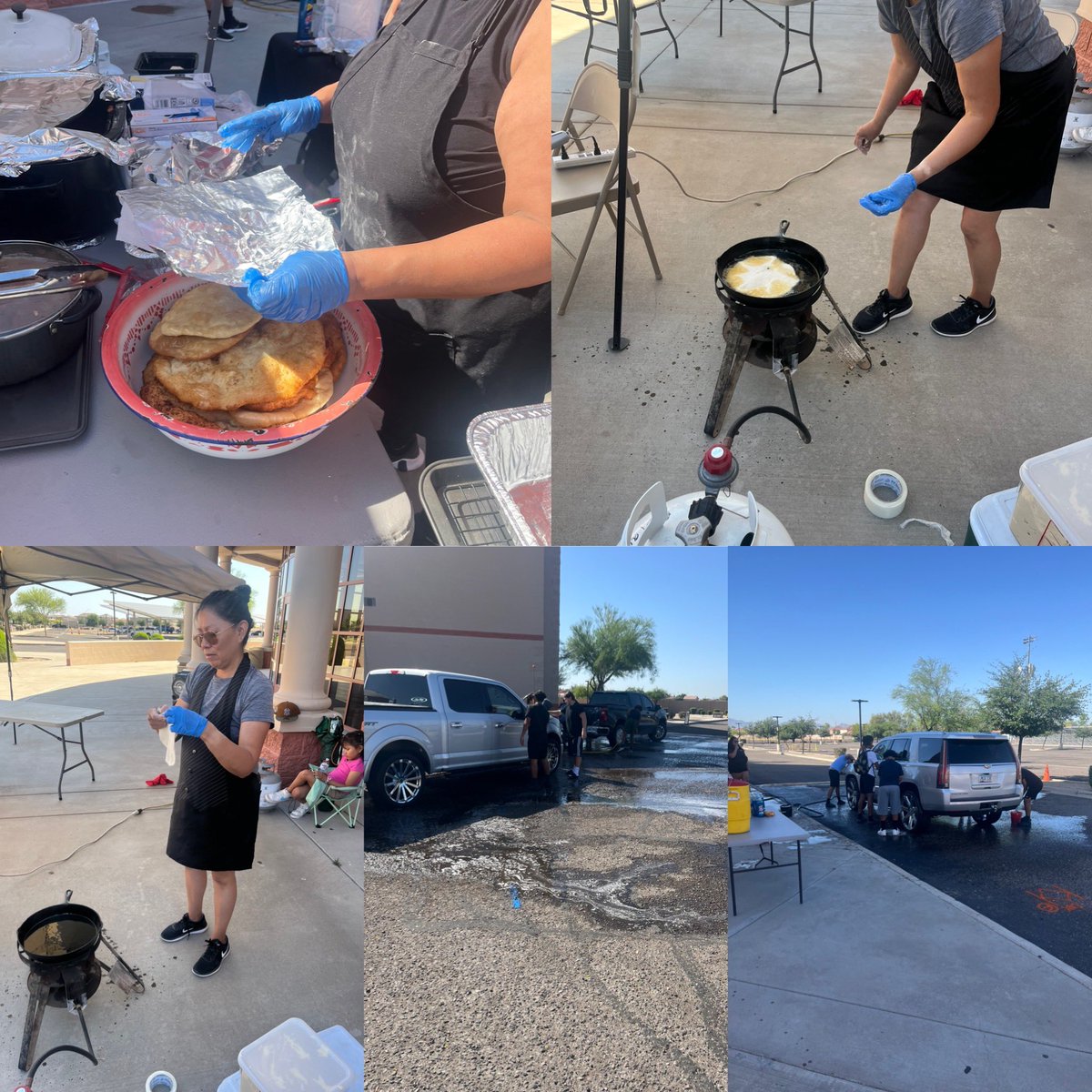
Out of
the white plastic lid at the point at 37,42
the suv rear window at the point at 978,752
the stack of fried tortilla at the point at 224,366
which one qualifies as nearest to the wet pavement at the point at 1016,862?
the suv rear window at the point at 978,752

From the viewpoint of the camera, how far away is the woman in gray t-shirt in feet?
10.7

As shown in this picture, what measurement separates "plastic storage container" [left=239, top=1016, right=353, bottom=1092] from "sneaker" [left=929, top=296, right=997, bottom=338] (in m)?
3.51

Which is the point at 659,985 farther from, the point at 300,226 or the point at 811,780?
the point at 300,226

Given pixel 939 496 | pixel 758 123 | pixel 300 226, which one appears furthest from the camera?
pixel 758 123

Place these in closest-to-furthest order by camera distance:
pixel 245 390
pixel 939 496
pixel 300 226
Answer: pixel 245 390, pixel 300 226, pixel 939 496

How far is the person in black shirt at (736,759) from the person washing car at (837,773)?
192 millimetres

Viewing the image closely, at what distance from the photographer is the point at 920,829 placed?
2291 mm

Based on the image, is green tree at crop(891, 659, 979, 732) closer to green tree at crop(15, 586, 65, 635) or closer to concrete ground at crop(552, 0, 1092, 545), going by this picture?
concrete ground at crop(552, 0, 1092, 545)

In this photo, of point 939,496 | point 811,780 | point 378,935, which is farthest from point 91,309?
point 939,496

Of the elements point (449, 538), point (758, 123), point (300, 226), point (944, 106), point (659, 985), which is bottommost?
point (659, 985)

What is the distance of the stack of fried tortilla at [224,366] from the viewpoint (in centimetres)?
215

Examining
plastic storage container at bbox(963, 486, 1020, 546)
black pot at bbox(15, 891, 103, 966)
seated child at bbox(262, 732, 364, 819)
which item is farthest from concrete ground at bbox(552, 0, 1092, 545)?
black pot at bbox(15, 891, 103, 966)

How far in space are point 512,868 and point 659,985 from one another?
0.43m

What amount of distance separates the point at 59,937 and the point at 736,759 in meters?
1.60
